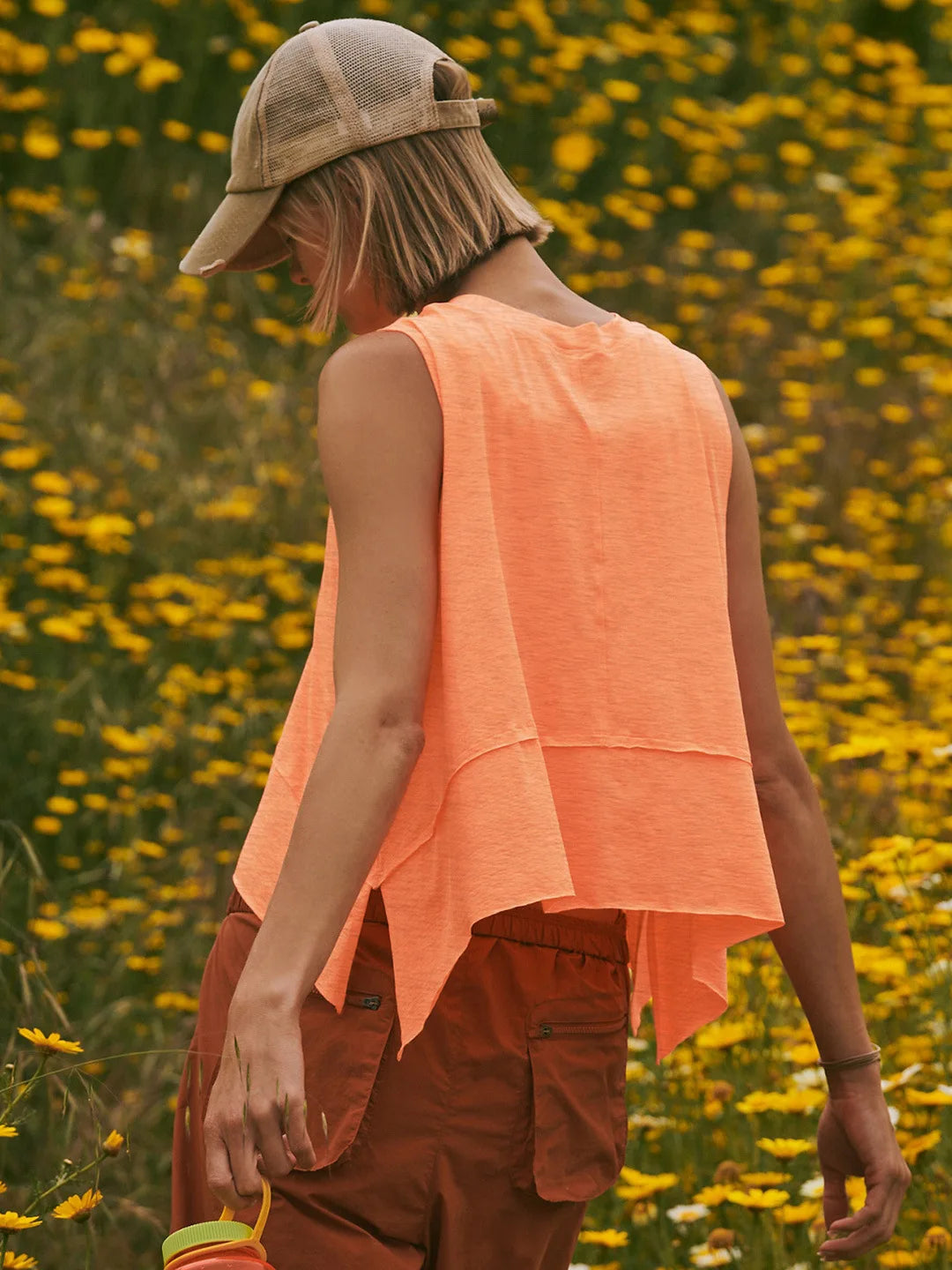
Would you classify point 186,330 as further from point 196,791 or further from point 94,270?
point 196,791

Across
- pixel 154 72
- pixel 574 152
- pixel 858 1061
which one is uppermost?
pixel 858 1061

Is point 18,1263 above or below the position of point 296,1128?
below

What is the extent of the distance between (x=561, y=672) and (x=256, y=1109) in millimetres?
449

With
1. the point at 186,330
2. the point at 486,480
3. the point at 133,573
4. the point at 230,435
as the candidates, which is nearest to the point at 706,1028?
the point at 486,480

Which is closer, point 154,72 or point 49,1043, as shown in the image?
point 49,1043

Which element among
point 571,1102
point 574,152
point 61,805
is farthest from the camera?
point 574,152

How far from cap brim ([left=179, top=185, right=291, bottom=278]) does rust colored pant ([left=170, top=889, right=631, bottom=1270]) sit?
2.12 ft

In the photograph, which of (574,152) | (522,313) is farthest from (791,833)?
(574,152)

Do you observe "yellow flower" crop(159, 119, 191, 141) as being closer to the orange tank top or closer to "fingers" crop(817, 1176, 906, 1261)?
the orange tank top

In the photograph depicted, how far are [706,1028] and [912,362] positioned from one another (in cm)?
382

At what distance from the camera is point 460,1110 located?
1.46 meters

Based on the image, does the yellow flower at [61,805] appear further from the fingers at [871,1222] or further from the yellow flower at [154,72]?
the yellow flower at [154,72]

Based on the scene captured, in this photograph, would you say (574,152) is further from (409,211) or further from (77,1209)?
(77,1209)

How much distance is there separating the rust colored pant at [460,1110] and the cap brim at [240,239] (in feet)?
2.12
